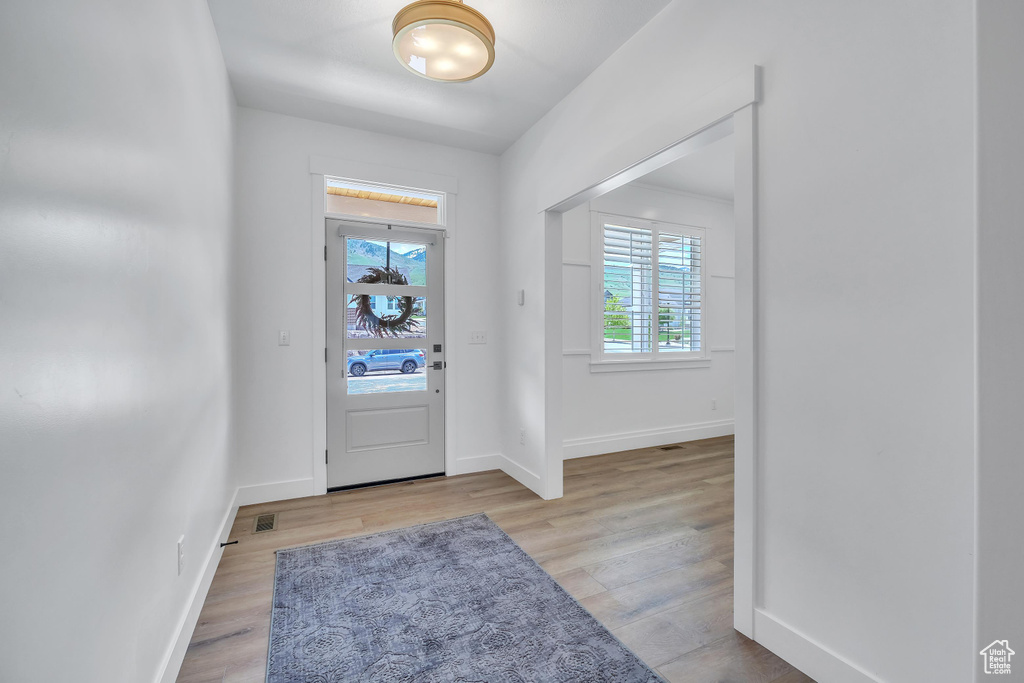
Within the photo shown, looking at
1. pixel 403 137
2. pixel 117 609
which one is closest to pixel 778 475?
pixel 117 609

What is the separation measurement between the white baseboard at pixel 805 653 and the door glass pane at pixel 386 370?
2880mm

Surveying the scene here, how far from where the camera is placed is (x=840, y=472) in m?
1.55

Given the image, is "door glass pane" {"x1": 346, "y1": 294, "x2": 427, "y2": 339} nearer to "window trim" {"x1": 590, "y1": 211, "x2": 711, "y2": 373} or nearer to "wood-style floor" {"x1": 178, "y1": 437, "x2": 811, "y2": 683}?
"wood-style floor" {"x1": 178, "y1": 437, "x2": 811, "y2": 683}

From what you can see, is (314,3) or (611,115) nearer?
(314,3)

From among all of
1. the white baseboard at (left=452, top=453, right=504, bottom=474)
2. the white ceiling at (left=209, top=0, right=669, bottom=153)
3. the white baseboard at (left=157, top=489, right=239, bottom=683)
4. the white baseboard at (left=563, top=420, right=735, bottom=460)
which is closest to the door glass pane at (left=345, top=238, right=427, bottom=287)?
the white ceiling at (left=209, top=0, right=669, bottom=153)

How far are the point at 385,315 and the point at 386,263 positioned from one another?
44 cm

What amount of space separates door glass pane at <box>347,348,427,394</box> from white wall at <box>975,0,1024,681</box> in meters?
3.44

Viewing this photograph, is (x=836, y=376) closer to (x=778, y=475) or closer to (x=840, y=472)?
(x=840, y=472)

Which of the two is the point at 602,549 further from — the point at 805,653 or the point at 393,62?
the point at 393,62

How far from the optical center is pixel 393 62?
9.15 feet

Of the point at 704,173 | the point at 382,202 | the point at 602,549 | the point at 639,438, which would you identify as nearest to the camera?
the point at 602,549

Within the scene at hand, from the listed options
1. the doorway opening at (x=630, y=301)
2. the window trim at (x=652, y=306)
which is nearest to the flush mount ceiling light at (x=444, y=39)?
the doorway opening at (x=630, y=301)

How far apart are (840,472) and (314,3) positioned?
309cm

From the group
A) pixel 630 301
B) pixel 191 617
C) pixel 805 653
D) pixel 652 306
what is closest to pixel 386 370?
pixel 191 617
